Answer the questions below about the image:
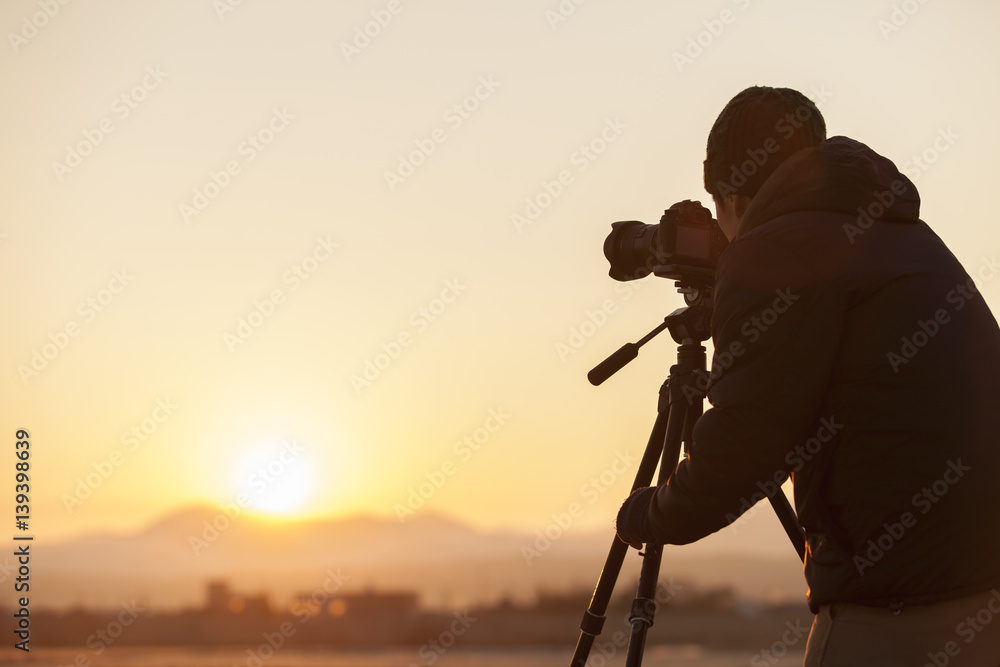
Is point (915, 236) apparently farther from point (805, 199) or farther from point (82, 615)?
point (82, 615)

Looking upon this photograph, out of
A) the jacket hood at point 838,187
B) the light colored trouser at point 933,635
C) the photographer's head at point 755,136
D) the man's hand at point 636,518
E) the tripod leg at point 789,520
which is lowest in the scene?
the light colored trouser at point 933,635

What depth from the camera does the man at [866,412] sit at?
6.11 feet

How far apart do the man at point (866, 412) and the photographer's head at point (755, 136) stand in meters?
0.15

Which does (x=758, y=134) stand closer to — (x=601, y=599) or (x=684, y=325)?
(x=684, y=325)

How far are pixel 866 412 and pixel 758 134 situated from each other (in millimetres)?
663

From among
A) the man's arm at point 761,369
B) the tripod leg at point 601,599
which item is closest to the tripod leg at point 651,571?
the tripod leg at point 601,599

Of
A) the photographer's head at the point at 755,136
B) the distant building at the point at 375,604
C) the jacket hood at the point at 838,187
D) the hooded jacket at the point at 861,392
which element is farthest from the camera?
the distant building at the point at 375,604

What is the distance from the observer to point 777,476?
1960mm

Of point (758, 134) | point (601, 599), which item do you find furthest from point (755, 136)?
point (601, 599)

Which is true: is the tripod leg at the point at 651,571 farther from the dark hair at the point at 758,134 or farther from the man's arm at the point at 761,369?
the dark hair at the point at 758,134

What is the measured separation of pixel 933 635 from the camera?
1.88 m

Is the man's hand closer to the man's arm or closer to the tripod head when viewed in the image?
the man's arm

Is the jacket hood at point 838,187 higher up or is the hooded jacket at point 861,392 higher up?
the jacket hood at point 838,187

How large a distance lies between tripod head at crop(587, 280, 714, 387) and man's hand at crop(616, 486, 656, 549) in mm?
691
